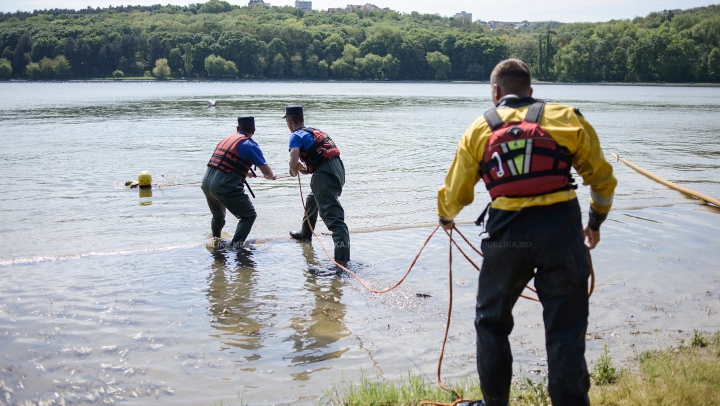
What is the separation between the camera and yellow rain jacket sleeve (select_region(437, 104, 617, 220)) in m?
3.97

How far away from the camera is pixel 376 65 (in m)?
152

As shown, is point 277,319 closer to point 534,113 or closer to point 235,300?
point 235,300

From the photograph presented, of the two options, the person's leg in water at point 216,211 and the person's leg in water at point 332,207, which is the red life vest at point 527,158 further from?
the person's leg in water at point 216,211

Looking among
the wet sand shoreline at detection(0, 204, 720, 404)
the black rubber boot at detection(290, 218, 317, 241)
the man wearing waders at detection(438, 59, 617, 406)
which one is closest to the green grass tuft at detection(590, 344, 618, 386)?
the wet sand shoreline at detection(0, 204, 720, 404)

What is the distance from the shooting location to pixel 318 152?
904cm

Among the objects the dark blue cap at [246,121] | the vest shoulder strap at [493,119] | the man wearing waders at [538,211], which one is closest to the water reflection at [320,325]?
the man wearing waders at [538,211]

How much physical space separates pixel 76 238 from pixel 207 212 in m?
2.99

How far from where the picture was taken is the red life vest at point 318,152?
903 cm

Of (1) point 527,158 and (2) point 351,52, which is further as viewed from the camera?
(2) point 351,52

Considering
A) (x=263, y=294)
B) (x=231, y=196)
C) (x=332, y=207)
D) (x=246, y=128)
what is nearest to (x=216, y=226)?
(x=231, y=196)

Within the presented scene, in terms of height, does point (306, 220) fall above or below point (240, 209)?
below

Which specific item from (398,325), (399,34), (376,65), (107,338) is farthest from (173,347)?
(399,34)

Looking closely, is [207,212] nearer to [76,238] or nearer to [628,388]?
[76,238]

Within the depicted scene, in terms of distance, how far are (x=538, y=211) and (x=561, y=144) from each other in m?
0.43
